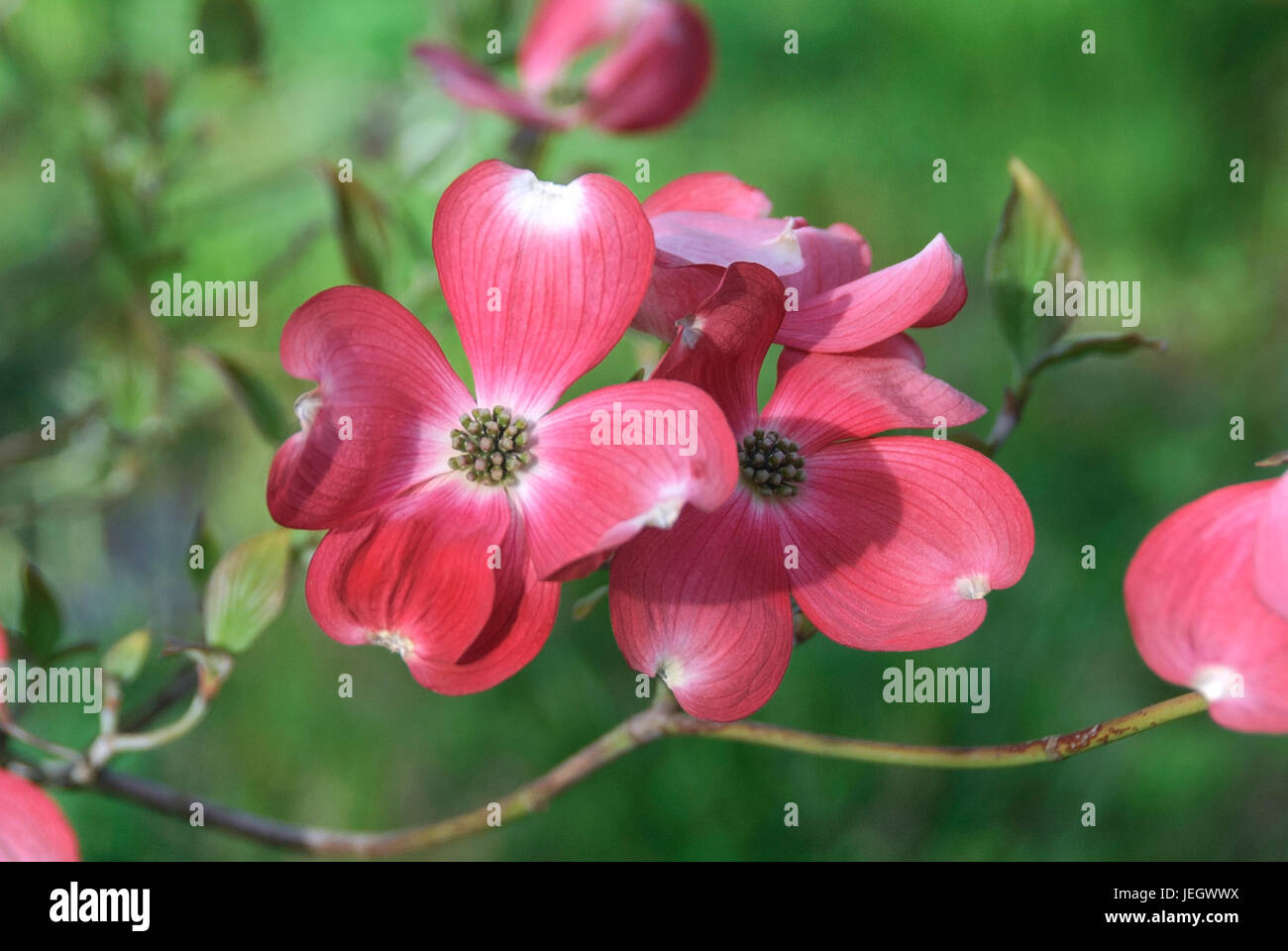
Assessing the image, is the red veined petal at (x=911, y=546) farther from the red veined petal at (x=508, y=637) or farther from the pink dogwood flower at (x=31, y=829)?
the pink dogwood flower at (x=31, y=829)

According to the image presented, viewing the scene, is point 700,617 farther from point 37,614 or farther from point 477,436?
point 37,614

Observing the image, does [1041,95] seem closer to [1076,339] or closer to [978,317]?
[978,317]

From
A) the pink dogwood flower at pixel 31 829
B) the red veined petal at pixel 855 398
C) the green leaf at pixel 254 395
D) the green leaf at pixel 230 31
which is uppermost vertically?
the green leaf at pixel 230 31

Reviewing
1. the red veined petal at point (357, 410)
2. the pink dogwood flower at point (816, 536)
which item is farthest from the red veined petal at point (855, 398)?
the red veined petal at point (357, 410)

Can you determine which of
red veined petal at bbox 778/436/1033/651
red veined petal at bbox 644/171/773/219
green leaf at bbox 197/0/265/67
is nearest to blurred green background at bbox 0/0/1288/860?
green leaf at bbox 197/0/265/67

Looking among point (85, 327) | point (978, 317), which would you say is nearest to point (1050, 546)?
point (978, 317)
